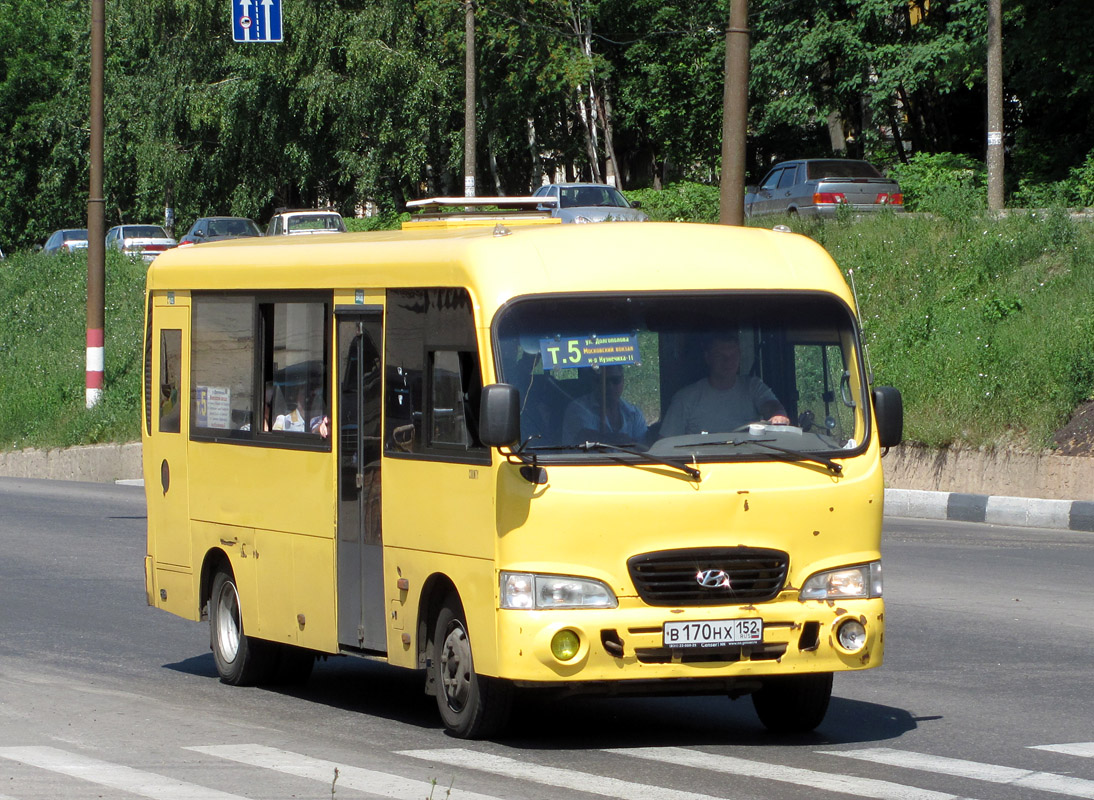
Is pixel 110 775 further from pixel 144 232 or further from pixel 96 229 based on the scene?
pixel 144 232

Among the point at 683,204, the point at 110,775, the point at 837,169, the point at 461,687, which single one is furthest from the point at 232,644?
the point at 683,204

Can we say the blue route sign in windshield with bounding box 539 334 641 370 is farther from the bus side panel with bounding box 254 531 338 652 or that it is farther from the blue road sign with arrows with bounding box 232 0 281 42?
the blue road sign with arrows with bounding box 232 0 281 42

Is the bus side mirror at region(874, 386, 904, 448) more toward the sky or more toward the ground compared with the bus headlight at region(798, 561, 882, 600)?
more toward the sky

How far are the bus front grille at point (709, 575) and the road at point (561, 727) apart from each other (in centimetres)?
68

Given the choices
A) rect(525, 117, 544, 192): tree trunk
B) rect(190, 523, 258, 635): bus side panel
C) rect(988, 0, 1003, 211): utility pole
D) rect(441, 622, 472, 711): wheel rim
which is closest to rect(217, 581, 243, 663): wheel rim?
rect(190, 523, 258, 635): bus side panel

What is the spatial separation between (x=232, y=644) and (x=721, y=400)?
148 inches

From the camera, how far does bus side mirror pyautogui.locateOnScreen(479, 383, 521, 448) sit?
23.0 ft

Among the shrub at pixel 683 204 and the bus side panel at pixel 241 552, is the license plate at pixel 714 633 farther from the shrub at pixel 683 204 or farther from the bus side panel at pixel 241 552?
the shrub at pixel 683 204

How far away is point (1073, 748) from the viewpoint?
24.3 feet

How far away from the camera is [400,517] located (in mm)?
8164

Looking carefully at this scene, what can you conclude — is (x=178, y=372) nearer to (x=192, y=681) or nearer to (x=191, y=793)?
(x=192, y=681)

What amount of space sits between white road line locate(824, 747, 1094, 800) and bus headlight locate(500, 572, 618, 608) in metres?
1.25

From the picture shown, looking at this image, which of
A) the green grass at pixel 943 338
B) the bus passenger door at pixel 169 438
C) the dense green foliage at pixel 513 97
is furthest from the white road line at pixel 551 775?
the dense green foliage at pixel 513 97

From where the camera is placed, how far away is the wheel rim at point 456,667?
7582mm
